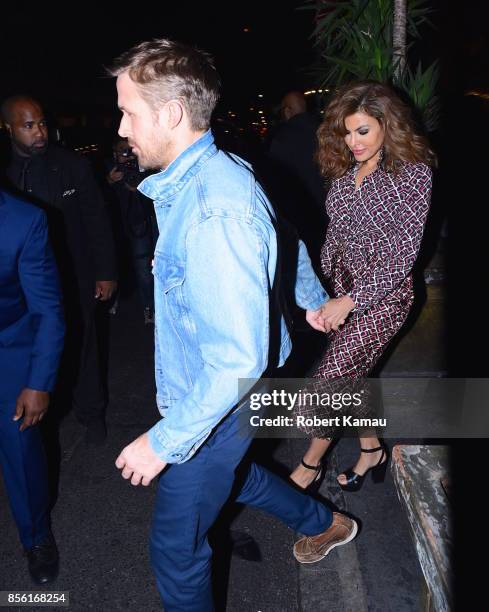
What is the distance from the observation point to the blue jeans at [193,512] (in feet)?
5.75

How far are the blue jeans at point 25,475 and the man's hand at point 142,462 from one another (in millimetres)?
962

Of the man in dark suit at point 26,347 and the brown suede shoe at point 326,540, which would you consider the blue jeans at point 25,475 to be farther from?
the brown suede shoe at point 326,540

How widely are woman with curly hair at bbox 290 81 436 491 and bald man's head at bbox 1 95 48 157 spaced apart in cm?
170

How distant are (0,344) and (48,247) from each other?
0.45 metres

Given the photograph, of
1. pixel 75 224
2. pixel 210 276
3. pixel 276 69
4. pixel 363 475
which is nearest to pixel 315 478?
pixel 363 475

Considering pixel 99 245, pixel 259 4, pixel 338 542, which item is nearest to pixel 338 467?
pixel 338 542

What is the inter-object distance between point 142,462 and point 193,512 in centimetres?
34

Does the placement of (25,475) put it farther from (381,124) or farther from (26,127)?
(381,124)

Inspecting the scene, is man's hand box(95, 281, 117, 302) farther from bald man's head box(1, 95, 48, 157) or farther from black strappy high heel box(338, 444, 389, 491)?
black strappy high heel box(338, 444, 389, 491)

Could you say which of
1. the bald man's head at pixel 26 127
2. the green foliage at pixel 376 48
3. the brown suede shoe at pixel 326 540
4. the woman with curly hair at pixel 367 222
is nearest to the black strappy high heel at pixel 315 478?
the woman with curly hair at pixel 367 222

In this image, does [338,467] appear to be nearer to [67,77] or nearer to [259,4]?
[67,77]

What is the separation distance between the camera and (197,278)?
1421 mm

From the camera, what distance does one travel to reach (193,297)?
4.76ft

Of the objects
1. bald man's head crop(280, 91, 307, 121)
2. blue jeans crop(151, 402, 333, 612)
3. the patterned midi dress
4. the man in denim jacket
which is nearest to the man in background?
bald man's head crop(280, 91, 307, 121)
